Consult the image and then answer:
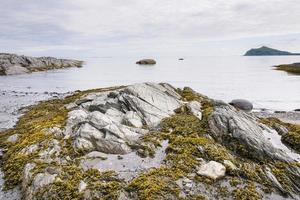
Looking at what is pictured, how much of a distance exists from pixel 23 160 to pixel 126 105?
25.4 feet

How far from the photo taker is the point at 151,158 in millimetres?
14438

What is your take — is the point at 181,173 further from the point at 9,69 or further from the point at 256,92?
the point at 9,69

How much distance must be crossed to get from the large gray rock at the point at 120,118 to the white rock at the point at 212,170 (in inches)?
155

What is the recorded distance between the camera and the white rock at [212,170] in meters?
12.8

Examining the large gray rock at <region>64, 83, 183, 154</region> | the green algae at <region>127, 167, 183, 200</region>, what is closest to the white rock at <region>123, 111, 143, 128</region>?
the large gray rock at <region>64, 83, 183, 154</region>

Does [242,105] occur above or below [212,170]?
below

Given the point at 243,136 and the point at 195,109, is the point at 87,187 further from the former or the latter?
the point at 195,109

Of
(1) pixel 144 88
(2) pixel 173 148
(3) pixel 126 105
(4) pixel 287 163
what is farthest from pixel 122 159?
(1) pixel 144 88

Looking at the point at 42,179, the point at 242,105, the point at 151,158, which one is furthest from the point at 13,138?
the point at 242,105

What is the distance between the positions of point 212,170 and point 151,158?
3099mm

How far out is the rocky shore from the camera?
12148mm

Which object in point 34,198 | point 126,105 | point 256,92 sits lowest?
point 256,92

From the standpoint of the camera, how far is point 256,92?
53719 mm

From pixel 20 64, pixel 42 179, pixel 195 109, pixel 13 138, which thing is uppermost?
pixel 195 109
